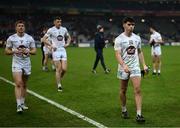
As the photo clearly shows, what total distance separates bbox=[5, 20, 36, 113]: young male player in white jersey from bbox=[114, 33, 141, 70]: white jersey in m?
2.43

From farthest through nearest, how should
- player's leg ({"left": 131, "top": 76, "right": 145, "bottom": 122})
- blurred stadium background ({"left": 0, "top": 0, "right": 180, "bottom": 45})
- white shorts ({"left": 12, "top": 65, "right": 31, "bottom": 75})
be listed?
blurred stadium background ({"left": 0, "top": 0, "right": 180, "bottom": 45}) → white shorts ({"left": 12, "top": 65, "right": 31, "bottom": 75}) → player's leg ({"left": 131, "top": 76, "right": 145, "bottom": 122})

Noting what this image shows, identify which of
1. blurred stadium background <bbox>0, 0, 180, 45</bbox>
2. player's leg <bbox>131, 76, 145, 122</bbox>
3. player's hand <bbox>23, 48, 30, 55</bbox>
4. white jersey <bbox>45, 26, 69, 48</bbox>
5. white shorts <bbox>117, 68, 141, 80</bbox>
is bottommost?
player's leg <bbox>131, 76, 145, 122</bbox>

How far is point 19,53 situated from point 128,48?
2.82m

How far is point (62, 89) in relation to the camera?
45.9 feet

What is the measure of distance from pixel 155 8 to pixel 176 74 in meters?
51.3

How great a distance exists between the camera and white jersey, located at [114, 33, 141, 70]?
8.94 meters

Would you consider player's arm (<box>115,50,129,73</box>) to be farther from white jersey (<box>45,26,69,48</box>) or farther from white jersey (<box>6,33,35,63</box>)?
white jersey (<box>45,26,69,48</box>)

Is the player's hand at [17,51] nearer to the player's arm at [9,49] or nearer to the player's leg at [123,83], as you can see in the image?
the player's arm at [9,49]


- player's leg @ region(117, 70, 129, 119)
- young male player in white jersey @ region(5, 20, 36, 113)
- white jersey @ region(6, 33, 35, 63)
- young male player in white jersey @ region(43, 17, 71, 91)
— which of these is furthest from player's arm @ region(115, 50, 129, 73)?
young male player in white jersey @ region(43, 17, 71, 91)

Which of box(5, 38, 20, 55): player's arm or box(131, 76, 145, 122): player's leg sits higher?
box(5, 38, 20, 55): player's arm

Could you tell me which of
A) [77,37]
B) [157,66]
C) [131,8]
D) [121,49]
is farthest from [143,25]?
[121,49]

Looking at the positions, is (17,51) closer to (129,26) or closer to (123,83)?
(123,83)

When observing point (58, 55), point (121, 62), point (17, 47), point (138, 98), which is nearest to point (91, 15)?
point (58, 55)

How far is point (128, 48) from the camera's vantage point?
29.4 ft
